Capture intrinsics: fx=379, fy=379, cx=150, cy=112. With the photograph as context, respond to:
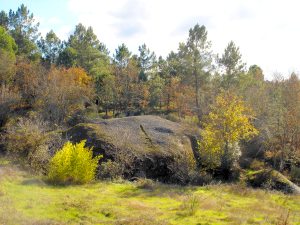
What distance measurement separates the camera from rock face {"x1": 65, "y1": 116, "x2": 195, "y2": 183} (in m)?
28.1

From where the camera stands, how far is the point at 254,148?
122 ft

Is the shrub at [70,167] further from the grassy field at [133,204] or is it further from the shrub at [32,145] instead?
the shrub at [32,145]

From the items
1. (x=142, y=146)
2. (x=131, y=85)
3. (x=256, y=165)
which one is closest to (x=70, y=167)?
(x=142, y=146)

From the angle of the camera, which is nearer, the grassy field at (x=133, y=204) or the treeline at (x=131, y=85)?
the grassy field at (x=133, y=204)

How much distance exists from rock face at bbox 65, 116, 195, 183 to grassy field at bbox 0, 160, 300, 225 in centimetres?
297

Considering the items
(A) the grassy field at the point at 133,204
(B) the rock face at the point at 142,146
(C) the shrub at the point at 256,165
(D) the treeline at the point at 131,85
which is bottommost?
(A) the grassy field at the point at 133,204

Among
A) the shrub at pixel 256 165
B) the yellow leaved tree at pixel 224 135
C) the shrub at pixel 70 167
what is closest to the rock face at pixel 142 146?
the yellow leaved tree at pixel 224 135

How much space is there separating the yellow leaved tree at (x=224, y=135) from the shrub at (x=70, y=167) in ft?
32.6

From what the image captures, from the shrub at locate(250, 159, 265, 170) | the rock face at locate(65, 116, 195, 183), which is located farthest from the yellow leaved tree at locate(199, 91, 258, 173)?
the shrub at locate(250, 159, 265, 170)

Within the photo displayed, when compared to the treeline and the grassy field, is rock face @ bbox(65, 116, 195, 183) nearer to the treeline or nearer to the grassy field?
the grassy field

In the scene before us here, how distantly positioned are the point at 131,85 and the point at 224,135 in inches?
1191

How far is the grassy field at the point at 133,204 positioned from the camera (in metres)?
15.1

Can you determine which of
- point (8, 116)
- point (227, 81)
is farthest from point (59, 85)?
point (227, 81)

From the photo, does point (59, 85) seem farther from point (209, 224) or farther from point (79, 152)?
point (209, 224)
